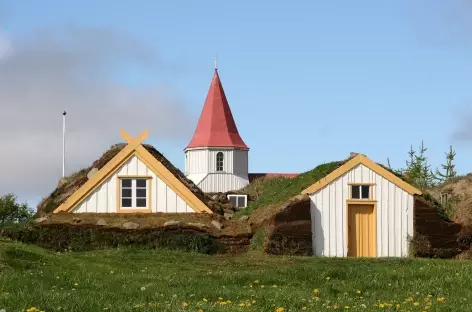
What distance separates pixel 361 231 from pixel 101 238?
32.9 ft

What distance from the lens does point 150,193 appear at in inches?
1401

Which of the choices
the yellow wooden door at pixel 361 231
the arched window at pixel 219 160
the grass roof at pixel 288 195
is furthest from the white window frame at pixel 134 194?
the arched window at pixel 219 160

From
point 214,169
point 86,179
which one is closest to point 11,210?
point 214,169

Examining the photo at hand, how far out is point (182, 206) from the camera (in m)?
35.5

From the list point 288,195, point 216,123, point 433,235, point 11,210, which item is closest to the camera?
point 433,235

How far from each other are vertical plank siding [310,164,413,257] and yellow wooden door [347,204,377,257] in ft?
0.79

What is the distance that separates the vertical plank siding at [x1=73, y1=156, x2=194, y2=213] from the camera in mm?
Answer: 35438

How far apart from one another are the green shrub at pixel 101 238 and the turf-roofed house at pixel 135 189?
1.93 metres

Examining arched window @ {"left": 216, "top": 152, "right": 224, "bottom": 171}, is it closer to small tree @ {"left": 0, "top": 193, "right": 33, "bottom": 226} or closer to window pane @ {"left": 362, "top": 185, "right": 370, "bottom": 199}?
small tree @ {"left": 0, "top": 193, "right": 33, "bottom": 226}

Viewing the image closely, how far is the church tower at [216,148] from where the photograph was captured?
263ft

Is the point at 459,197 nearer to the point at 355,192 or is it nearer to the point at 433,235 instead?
the point at 433,235

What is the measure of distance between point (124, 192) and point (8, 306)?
76.7ft

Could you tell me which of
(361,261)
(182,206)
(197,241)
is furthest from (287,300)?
(182,206)

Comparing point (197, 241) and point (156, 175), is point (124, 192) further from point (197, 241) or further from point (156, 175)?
point (197, 241)
